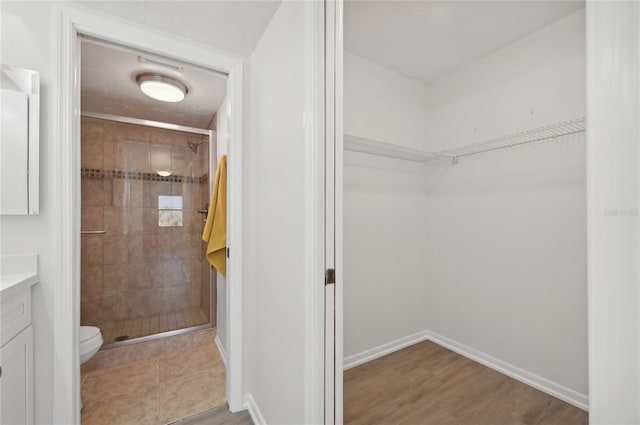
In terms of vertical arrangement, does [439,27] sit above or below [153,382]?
above

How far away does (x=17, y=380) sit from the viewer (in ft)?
3.62

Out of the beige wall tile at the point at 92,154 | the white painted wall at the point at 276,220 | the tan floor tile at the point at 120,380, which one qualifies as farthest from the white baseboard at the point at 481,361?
the beige wall tile at the point at 92,154

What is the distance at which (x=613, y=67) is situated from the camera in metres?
0.35

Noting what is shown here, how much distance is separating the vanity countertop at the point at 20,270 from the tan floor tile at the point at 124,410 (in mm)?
976

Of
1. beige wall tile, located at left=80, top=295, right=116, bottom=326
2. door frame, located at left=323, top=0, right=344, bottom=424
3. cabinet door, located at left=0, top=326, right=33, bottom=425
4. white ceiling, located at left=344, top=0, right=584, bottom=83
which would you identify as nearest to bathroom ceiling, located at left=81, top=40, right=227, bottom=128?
door frame, located at left=323, top=0, right=344, bottom=424

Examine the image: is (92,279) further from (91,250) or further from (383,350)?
(383,350)

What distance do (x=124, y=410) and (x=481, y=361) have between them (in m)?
2.51

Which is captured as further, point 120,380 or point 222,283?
point 222,283

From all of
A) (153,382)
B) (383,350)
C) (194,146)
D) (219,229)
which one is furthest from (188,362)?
(194,146)

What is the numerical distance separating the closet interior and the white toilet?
1.69m

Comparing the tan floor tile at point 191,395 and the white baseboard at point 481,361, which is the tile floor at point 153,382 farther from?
the white baseboard at point 481,361

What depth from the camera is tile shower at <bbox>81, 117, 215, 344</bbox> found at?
9.21 ft

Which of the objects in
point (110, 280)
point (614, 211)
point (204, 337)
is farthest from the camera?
point (110, 280)

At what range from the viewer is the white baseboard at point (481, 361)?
174 cm
